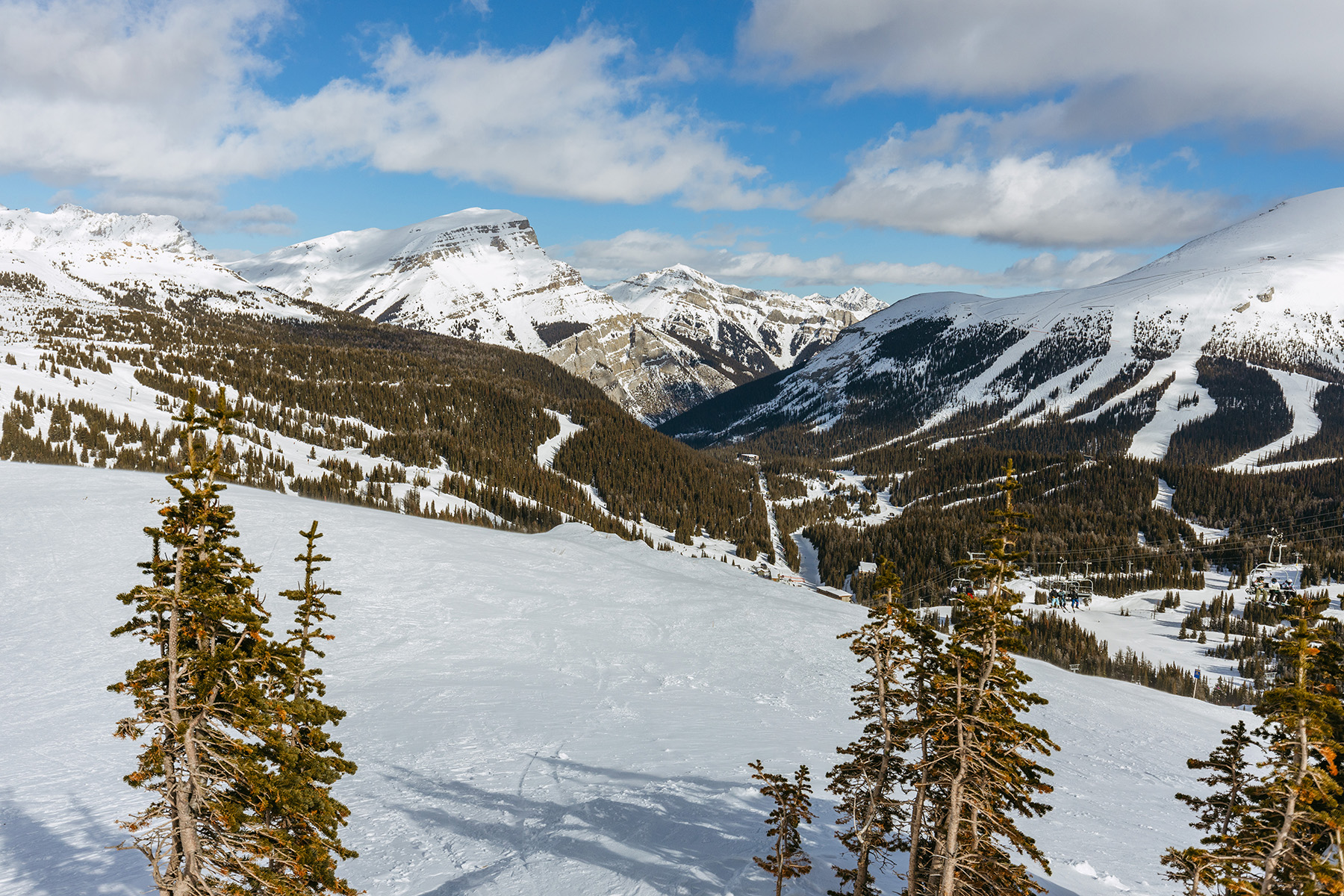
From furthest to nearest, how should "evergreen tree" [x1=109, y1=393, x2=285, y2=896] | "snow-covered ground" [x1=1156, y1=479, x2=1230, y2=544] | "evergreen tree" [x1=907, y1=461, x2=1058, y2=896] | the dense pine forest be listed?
"snow-covered ground" [x1=1156, y1=479, x2=1230, y2=544] < the dense pine forest < "evergreen tree" [x1=907, y1=461, x2=1058, y2=896] < "evergreen tree" [x1=109, y1=393, x2=285, y2=896]

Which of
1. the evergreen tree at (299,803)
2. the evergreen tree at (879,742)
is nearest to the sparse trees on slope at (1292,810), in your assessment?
the evergreen tree at (879,742)

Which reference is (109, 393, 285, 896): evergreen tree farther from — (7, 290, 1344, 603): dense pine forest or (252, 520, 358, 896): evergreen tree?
(7, 290, 1344, 603): dense pine forest

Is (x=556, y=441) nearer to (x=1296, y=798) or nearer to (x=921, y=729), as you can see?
(x=921, y=729)

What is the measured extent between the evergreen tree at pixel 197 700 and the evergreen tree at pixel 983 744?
25.9 ft

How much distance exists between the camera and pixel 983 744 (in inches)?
329

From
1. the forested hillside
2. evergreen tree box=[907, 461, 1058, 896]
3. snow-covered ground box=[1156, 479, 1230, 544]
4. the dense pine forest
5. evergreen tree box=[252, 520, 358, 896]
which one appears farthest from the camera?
snow-covered ground box=[1156, 479, 1230, 544]

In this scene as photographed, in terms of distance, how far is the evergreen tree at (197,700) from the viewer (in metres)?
6.05

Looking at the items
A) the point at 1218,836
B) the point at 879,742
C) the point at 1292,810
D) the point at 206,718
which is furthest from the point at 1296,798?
the point at 206,718

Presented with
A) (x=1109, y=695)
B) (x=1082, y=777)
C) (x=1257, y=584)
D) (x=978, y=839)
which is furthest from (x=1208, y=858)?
(x=1257, y=584)

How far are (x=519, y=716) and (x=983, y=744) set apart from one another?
49.0ft

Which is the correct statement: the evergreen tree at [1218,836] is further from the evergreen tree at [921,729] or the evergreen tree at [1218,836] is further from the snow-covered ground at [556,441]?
the snow-covered ground at [556,441]

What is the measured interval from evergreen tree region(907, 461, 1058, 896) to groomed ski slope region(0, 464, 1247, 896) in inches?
166

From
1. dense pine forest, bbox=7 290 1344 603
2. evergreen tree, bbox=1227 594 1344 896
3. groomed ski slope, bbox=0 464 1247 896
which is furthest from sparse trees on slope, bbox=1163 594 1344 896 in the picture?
dense pine forest, bbox=7 290 1344 603

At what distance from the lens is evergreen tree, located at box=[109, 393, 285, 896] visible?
6.05 metres
